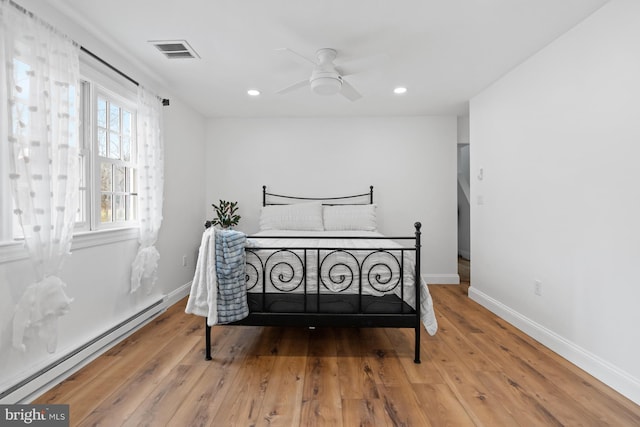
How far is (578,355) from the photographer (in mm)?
2123

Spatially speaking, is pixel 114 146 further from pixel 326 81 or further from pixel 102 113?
pixel 326 81

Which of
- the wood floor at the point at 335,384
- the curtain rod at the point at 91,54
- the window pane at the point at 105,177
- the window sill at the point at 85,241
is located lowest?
the wood floor at the point at 335,384

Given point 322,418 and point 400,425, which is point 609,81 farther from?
point 322,418

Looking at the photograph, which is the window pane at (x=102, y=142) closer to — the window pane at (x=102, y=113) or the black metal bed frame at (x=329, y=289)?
the window pane at (x=102, y=113)

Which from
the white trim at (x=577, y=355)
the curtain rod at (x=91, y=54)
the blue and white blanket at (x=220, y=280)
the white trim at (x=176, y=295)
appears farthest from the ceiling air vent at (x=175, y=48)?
the white trim at (x=577, y=355)

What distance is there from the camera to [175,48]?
2.50 m

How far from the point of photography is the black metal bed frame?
85.5 inches

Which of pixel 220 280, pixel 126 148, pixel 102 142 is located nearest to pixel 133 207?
pixel 126 148

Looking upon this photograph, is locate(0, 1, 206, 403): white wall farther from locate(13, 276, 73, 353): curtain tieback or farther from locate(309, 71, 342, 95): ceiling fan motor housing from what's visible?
locate(309, 71, 342, 95): ceiling fan motor housing

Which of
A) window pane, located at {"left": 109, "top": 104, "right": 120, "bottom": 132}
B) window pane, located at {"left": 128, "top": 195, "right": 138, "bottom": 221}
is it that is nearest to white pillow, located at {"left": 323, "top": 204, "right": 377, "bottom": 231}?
window pane, located at {"left": 128, "top": 195, "right": 138, "bottom": 221}

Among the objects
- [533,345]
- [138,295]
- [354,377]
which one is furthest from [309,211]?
[533,345]

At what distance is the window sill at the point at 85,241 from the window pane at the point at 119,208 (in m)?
0.14

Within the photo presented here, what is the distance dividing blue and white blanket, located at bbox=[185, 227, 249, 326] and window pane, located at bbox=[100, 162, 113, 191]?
1.15 m

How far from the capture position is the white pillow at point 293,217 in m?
3.98
